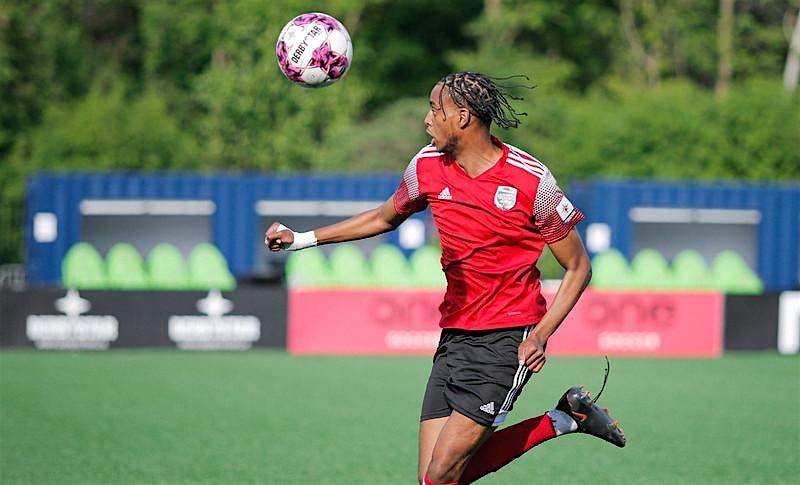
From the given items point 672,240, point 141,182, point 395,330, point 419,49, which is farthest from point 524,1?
point 395,330

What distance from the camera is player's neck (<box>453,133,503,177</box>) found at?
5852mm

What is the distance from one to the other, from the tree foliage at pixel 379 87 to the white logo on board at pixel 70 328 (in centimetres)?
1100

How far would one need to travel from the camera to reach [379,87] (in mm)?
39031

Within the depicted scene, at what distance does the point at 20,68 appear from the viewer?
1326 inches

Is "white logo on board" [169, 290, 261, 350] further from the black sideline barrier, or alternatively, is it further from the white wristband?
the white wristband

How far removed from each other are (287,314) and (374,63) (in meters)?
22.7

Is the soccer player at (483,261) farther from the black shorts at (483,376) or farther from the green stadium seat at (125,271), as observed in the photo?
the green stadium seat at (125,271)

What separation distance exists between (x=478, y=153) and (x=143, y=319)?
1149 cm

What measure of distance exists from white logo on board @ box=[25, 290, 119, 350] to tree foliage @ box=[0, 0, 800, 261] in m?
11.0

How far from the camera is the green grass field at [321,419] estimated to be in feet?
28.6

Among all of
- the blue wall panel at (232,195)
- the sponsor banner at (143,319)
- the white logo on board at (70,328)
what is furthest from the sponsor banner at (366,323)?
the blue wall panel at (232,195)

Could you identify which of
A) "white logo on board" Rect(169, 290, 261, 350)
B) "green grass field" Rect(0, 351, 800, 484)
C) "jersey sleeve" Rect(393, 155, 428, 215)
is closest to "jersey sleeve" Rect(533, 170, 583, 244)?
"jersey sleeve" Rect(393, 155, 428, 215)

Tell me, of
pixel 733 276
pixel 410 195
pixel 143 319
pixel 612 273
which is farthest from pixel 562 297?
pixel 733 276

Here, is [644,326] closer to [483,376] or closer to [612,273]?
→ [612,273]
